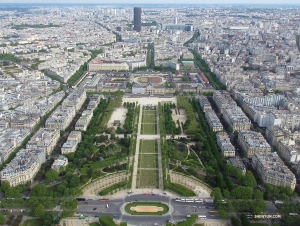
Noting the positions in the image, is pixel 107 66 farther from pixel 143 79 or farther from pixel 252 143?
pixel 252 143

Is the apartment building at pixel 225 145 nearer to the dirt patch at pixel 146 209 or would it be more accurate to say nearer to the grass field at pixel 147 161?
the grass field at pixel 147 161

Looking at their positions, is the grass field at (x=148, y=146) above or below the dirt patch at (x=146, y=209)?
above

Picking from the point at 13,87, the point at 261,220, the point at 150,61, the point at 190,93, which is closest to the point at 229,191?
the point at 261,220

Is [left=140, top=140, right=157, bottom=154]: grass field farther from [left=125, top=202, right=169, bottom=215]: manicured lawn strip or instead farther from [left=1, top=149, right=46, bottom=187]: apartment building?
[left=1, top=149, right=46, bottom=187]: apartment building

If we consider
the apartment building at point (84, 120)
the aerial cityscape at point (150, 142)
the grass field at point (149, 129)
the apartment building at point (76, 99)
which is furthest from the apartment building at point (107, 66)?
the grass field at point (149, 129)

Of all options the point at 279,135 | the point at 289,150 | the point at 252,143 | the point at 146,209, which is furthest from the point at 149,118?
the point at 146,209

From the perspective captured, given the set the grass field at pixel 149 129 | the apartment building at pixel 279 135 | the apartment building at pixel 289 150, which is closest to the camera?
the apartment building at pixel 289 150
